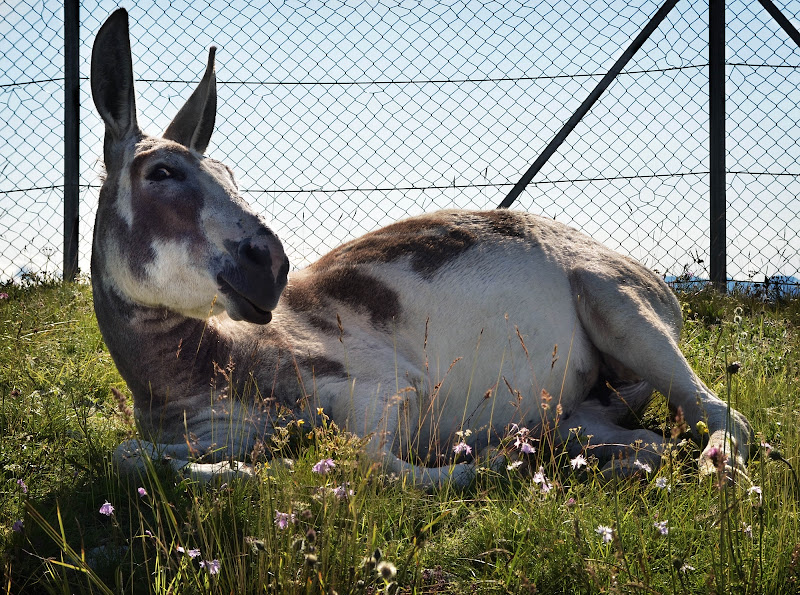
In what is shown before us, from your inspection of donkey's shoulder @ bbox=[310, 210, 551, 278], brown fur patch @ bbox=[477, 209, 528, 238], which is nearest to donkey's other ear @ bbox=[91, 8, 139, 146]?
donkey's shoulder @ bbox=[310, 210, 551, 278]

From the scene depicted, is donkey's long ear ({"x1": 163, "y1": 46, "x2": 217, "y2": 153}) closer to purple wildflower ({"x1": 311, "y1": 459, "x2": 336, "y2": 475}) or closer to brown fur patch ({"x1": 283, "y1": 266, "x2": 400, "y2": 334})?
brown fur patch ({"x1": 283, "y1": 266, "x2": 400, "y2": 334})

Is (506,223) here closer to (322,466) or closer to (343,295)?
(343,295)

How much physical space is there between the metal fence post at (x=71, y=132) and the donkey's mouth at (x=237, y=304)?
14.1 ft

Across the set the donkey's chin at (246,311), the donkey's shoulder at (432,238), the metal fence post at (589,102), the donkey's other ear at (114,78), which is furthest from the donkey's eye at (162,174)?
the metal fence post at (589,102)

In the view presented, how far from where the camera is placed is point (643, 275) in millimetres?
3600

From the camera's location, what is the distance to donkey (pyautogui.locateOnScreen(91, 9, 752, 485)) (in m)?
2.57

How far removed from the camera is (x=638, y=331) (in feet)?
10.7

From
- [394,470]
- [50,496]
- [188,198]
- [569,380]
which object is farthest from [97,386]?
[569,380]

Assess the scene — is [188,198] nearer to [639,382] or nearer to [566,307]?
[566,307]

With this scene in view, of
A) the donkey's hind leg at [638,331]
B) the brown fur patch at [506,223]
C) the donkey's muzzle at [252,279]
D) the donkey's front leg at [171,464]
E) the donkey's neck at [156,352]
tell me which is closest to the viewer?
the donkey's front leg at [171,464]

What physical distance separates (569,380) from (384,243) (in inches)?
41.8

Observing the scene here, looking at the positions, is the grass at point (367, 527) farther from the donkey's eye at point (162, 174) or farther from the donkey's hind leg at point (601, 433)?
the donkey's eye at point (162, 174)

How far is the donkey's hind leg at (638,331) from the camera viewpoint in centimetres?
313

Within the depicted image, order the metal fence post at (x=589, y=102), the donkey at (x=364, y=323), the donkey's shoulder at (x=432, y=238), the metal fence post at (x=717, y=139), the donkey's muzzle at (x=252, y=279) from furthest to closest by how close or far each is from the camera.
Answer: the metal fence post at (x=717, y=139) < the metal fence post at (x=589, y=102) < the donkey's shoulder at (x=432, y=238) < the donkey at (x=364, y=323) < the donkey's muzzle at (x=252, y=279)
